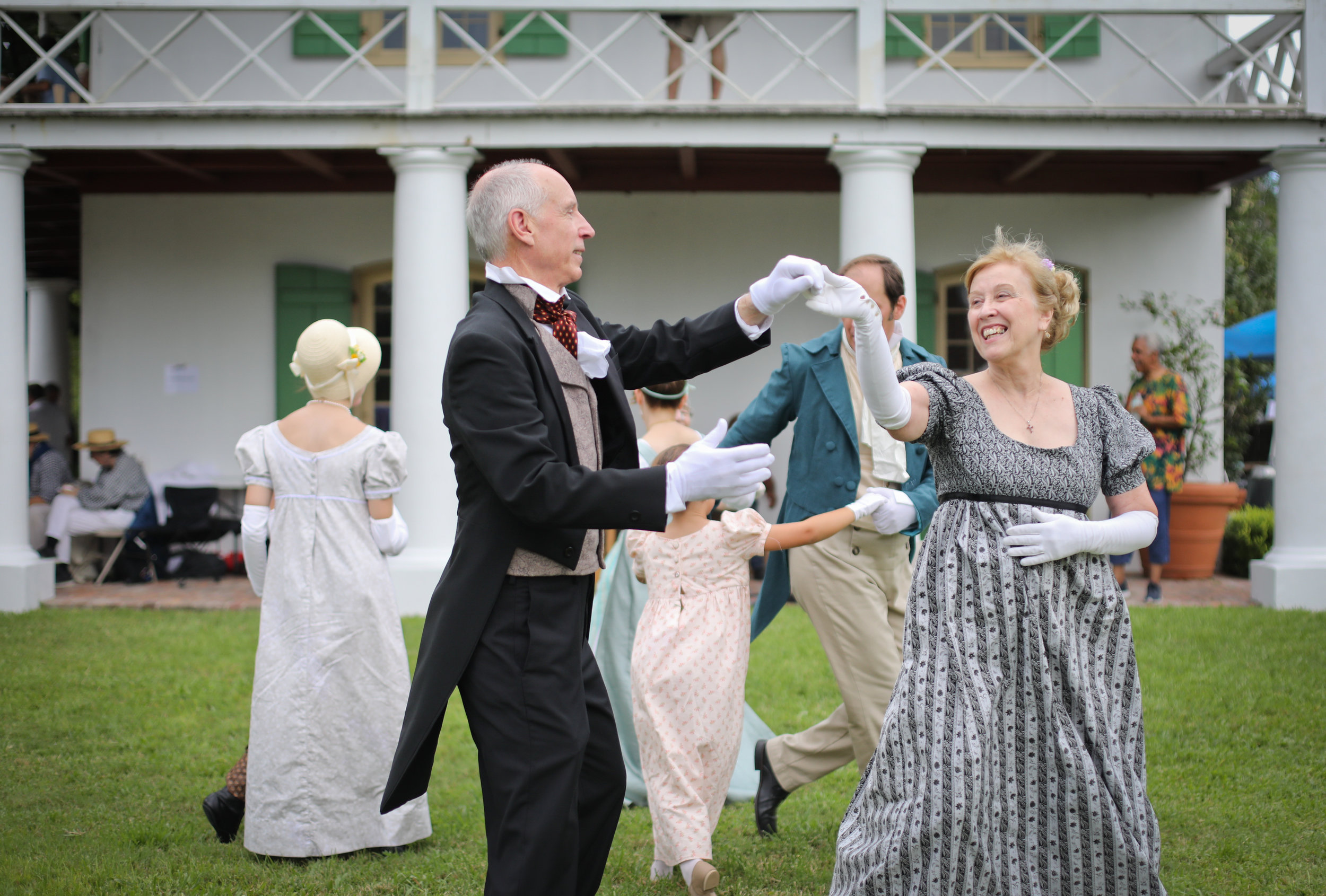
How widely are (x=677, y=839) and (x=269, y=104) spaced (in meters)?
6.50

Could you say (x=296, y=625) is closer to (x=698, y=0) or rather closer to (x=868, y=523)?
(x=868, y=523)

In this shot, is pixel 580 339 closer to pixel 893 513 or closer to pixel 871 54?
pixel 893 513

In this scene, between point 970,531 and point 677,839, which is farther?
point 677,839

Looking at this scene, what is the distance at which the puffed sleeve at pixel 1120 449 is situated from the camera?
285 cm

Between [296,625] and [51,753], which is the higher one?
[296,625]

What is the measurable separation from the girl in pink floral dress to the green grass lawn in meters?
0.33

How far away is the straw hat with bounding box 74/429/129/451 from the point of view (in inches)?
389

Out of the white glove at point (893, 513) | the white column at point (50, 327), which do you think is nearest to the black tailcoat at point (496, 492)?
the white glove at point (893, 513)

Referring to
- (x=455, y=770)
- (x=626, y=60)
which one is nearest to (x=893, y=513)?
(x=455, y=770)

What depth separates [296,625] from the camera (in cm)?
388

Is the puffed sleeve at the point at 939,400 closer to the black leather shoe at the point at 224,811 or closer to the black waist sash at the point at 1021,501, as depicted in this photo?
the black waist sash at the point at 1021,501

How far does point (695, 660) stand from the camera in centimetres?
351

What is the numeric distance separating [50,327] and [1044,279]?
1445 centimetres

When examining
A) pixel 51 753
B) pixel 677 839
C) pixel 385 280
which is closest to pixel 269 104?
pixel 385 280
